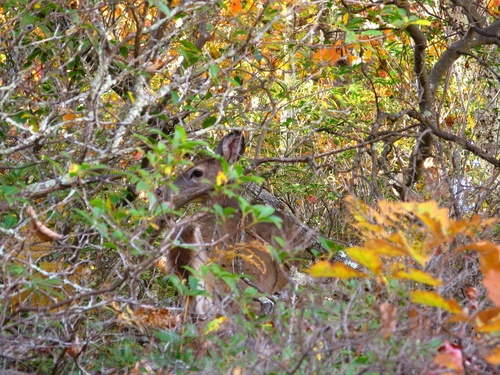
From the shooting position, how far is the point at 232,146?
7461mm

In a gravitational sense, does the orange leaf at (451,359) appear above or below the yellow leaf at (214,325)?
above

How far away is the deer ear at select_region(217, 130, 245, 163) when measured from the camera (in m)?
7.41

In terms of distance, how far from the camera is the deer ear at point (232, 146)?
7.41 meters


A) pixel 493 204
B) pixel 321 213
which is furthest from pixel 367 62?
pixel 493 204

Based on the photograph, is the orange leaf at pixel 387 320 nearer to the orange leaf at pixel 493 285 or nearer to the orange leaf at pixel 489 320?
the orange leaf at pixel 489 320

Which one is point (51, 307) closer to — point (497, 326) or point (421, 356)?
point (421, 356)

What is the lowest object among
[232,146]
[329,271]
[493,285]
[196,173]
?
[196,173]

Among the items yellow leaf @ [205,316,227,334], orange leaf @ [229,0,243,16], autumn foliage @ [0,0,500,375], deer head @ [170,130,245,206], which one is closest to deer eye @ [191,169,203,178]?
deer head @ [170,130,245,206]

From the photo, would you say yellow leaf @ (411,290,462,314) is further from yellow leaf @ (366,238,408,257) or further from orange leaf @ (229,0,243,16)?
orange leaf @ (229,0,243,16)

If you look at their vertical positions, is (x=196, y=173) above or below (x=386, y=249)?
below

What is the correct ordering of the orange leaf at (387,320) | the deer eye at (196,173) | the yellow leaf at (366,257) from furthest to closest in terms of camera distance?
the deer eye at (196,173) < the orange leaf at (387,320) < the yellow leaf at (366,257)

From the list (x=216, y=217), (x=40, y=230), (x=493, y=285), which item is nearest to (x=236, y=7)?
(x=216, y=217)

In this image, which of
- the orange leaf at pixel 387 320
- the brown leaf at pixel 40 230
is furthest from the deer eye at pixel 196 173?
the orange leaf at pixel 387 320

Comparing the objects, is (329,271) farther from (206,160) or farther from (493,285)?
(206,160)
